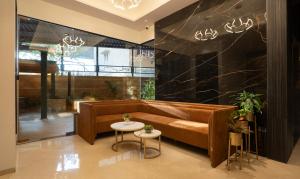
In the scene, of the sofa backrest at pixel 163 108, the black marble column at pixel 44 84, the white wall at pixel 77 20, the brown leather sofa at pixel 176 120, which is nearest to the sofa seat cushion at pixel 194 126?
the brown leather sofa at pixel 176 120

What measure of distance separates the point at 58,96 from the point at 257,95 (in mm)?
4615

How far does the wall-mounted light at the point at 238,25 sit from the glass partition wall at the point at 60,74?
2.84 m

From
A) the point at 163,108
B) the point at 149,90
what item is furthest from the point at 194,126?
the point at 149,90

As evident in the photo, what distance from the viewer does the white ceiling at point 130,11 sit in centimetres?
466

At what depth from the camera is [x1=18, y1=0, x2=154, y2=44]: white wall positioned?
4.28 m

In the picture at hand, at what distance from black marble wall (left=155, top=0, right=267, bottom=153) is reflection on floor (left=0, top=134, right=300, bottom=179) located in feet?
2.61

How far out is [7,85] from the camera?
2.74 m

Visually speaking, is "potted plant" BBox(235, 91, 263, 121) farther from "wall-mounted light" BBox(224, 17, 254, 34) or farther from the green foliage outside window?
the green foliage outside window

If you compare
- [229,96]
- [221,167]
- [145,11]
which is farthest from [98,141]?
[145,11]

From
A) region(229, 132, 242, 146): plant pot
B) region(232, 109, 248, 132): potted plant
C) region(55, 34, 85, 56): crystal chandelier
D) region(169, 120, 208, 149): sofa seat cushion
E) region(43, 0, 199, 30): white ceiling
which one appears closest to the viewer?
region(229, 132, 242, 146): plant pot

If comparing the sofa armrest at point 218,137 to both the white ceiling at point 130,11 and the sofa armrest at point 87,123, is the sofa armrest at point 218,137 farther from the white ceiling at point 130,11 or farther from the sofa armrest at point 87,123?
the white ceiling at point 130,11

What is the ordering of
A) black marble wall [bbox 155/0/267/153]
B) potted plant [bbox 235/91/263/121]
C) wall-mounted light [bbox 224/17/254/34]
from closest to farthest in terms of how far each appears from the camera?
1. potted plant [bbox 235/91/263/121]
2. black marble wall [bbox 155/0/267/153]
3. wall-mounted light [bbox 224/17/254/34]

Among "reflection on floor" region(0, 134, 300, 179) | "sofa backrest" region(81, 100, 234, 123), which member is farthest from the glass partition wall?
"reflection on floor" region(0, 134, 300, 179)

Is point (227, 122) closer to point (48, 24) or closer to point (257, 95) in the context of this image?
point (257, 95)
